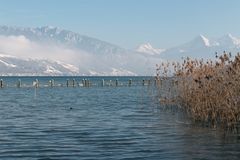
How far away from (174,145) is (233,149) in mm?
2546

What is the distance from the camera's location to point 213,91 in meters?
27.9

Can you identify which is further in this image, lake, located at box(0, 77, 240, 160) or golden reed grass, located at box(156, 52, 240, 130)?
golden reed grass, located at box(156, 52, 240, 130)

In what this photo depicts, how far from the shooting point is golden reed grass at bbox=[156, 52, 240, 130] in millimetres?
25438

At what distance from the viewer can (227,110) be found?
2556cm

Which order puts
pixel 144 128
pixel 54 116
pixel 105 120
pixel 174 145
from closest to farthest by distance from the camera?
pixel 174 145 → pixel 144 128 → pixel 105 120 → pixel 54 116

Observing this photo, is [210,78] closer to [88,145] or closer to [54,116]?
[88,145]

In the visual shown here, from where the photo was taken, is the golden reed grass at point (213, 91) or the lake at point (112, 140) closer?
the lake at point (112, 140)

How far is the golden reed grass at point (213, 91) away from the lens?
25.4 metres

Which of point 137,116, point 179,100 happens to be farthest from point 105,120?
point 179,100

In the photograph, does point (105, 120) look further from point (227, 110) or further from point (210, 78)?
point (227, 110)

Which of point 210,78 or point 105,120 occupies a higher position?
point 210,78

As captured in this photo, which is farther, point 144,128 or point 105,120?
point 105,120

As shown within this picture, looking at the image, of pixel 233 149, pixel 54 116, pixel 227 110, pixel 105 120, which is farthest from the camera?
pixel 54 116

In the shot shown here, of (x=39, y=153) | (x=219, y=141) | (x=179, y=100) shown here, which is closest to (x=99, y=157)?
(x=39, y=153)
